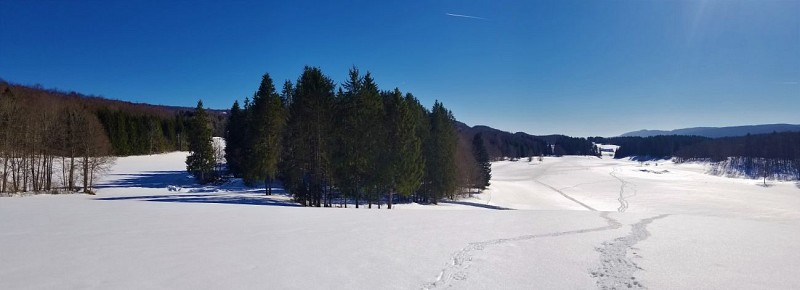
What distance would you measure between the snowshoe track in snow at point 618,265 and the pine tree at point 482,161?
4761 cm

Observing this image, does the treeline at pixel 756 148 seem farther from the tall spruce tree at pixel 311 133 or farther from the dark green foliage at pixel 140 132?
the dark green foliage at pixel 140 132

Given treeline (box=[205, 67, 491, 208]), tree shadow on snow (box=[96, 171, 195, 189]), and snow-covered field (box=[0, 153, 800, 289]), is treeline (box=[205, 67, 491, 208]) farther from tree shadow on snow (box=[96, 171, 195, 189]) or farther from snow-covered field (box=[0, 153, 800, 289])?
tree shadow on snow (box=[96, 171, 195, 189])

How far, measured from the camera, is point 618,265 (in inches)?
384

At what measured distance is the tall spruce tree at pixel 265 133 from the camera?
1507 inches

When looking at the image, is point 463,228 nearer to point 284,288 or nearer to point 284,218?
point 284,218

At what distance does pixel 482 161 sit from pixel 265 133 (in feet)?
122

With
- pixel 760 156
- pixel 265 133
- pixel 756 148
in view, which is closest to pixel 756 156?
pixel 760 156

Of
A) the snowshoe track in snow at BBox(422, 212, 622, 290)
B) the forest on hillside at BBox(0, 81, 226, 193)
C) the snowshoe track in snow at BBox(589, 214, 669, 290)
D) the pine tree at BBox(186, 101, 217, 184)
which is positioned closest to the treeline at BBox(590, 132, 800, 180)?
the snowshoe track in snow at BBox(589, 214, 669, 290)

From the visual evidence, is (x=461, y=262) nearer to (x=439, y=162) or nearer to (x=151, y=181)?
(x=439, y=162)

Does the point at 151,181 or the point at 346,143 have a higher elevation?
the point at 346,143

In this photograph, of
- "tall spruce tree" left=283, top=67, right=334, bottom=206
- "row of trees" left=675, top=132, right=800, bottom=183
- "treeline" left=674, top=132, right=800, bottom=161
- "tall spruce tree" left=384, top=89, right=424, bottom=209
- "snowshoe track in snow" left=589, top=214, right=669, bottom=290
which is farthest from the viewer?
"treeline" left=674, top=132, right=800, bottom=161

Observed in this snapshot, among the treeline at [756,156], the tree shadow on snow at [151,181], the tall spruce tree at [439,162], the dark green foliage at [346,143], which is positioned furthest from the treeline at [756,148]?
the tree shadow on snow at [151,181]

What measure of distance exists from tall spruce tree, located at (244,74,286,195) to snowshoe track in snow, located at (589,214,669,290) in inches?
1246

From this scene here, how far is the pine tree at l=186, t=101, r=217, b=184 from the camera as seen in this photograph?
158 feet
